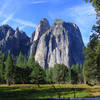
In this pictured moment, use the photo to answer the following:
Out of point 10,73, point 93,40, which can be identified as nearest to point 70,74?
point 10,73

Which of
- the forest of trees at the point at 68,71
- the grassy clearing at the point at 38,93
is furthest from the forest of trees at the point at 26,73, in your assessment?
the grassy clearing at the point at 38,93

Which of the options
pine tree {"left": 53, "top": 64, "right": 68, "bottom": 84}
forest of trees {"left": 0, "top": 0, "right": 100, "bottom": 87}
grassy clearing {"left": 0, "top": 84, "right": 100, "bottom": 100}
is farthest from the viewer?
pine tree {"left": 53, "top": 64, "right": 68, "bottom": 84}

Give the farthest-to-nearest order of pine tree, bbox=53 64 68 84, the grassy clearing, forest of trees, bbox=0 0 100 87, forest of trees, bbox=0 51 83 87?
pine tree, bbox=53 64 68 84, forest of trees, bbox=0 51 83 87, the grassy clearing, forest of trees, bbox=0 0 100 87

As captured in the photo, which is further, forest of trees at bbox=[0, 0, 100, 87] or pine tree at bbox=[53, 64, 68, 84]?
pine tree at bbox=[53, 64, 68, 84]

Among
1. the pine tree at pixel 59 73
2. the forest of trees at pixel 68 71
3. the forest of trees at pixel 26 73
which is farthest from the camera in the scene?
the pine tree at pixel 59 73

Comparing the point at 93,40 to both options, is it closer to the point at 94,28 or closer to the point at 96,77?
the point at 94,28

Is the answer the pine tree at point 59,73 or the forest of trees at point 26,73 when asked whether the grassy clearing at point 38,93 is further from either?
the pine tree at point 59,73

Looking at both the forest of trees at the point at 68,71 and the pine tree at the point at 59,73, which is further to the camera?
Result: the pine tree at the point at 59,73

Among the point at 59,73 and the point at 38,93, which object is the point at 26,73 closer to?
the point at 59,73

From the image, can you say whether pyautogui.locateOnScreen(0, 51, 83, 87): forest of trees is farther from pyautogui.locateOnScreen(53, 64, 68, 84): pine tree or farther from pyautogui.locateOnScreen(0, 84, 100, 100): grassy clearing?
pyautogui.locateOnScreen(0, 84, 100, 100): grassy clearing

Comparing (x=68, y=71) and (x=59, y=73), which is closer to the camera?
(x=59, y=73)

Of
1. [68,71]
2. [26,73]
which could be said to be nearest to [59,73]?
[68,71]

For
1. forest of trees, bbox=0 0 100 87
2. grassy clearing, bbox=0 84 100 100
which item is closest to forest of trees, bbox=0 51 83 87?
forest of trees, bbox=0 0 100 87

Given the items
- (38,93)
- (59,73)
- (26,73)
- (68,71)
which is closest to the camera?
(38,93)
